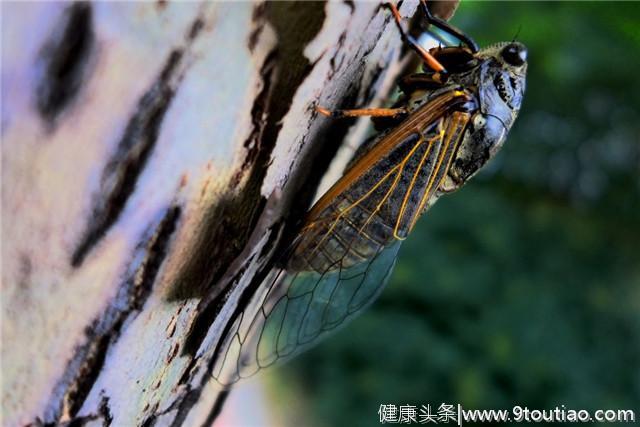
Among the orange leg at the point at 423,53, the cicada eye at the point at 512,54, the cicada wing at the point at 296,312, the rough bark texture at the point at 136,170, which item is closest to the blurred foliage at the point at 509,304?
the cicada eye at the point at 512,54

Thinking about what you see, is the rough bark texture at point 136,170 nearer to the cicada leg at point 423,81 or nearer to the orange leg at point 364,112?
the orange leg at point 364,112

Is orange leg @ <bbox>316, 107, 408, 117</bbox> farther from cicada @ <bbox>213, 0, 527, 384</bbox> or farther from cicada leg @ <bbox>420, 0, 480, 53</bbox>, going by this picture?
cicada leg @ <bbox>420, 0, 480, 53</bbox>

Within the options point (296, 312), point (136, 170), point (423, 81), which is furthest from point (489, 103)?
point (136, 170)

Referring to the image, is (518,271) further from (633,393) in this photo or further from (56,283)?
(56,283)

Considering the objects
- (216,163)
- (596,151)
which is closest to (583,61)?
(596,151)

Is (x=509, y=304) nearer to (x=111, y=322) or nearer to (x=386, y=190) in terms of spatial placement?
(x=386, y=190)

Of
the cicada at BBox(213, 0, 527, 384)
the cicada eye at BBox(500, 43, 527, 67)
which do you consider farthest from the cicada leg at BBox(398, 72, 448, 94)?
the cicada eye at BBox(500, 43, 527, 67)

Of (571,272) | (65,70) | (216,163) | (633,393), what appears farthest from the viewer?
(571,272)
